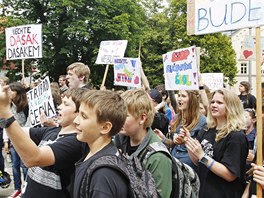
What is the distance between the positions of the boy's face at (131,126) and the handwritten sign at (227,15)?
1.36m

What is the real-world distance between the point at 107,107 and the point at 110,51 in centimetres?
657

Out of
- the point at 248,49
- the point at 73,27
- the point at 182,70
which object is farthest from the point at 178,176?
the point at 73,27

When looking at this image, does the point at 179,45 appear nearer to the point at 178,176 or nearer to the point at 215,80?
the point at 215,80

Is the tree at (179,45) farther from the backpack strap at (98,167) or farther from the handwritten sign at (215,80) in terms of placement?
the backpack strap at (98,167)

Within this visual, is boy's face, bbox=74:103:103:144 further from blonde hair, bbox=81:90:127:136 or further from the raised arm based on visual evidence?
the raised arm

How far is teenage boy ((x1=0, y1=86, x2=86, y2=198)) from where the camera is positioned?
7.74 feet

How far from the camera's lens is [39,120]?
4703 mm

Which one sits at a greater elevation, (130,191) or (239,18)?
(239,18)

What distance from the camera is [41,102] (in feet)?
15.5

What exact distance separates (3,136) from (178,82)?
3.59m

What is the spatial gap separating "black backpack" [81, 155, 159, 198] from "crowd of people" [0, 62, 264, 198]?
2cm

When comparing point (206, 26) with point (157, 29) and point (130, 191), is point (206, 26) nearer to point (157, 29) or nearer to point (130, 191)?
point (130, 191)

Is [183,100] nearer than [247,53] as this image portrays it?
Yes

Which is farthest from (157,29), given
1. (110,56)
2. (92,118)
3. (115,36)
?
(92,118)
